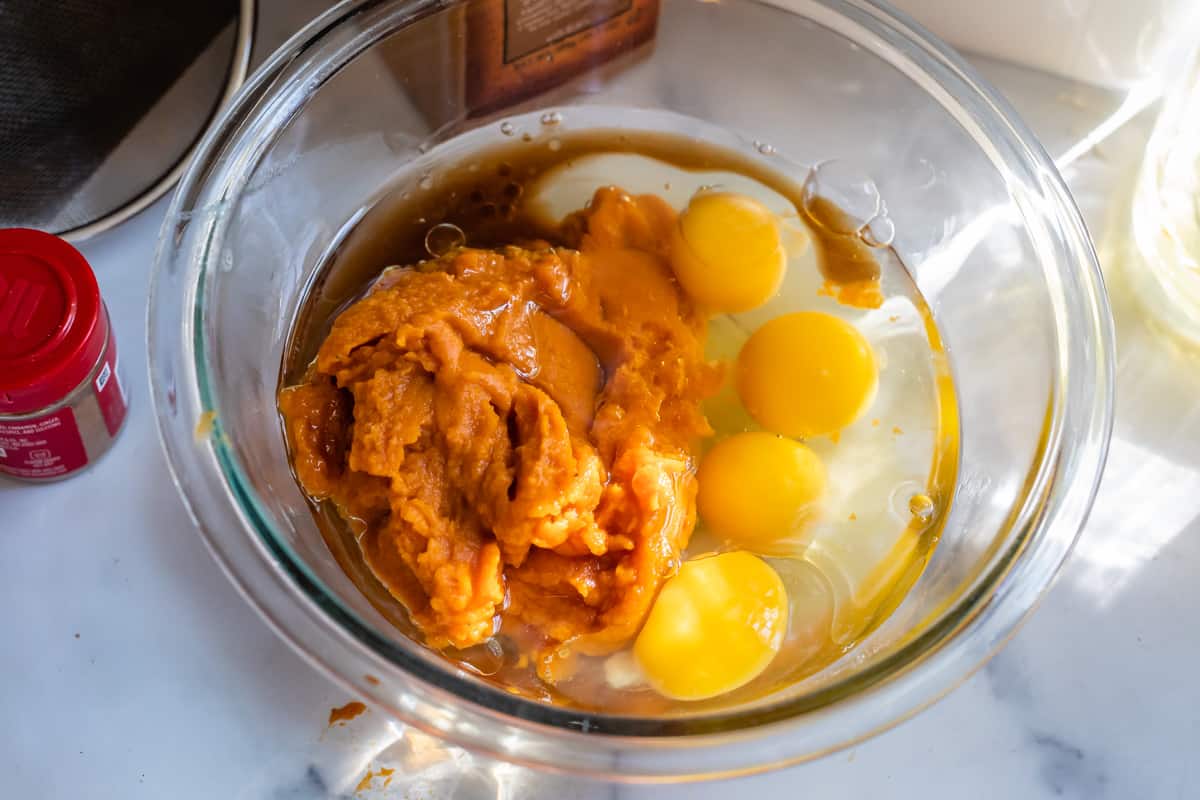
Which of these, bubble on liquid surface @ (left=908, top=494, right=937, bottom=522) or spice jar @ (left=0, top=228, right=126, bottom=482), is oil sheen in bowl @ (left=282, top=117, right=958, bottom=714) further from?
spice jar @ (left=0, top=228, right=126, bottom=482)

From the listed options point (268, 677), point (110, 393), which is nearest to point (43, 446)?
point (110, 393)

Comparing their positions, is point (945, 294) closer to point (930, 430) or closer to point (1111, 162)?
point (930, 430)

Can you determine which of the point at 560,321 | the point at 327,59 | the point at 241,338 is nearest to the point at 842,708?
the point at 560,321

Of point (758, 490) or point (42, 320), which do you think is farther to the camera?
point (758, 490)

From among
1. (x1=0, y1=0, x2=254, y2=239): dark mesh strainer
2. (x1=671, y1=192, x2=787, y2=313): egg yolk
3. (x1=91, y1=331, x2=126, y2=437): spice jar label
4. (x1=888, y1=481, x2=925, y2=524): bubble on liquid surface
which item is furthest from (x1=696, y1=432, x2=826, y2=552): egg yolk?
(x1=0, y1=0, x2=254, y2=239): dark mesh strainer

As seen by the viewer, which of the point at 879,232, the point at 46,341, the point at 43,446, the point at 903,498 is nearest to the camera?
the point at 46,341

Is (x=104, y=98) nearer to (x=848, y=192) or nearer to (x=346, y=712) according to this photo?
(x=346, y=712)
